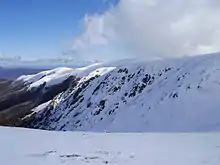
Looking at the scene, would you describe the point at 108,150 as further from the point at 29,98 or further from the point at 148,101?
the point at 29,98

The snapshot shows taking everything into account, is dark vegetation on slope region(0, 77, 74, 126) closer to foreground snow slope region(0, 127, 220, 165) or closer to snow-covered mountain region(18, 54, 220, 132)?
snow-covered mountain region(18, 54, 220, 132)

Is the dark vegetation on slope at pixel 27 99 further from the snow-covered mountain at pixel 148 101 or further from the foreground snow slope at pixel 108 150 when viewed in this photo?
the foreground snow slope at pixel 108 150

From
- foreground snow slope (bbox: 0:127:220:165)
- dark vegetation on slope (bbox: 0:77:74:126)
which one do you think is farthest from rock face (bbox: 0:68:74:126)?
foreground snow slope (bbox: 0:127:220:165)

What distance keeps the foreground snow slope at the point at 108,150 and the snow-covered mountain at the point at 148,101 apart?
16070 mm

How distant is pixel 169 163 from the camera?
922 centimetres

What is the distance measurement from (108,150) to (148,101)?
38553 millimetres

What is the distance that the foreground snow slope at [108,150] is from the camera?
31.5 feet

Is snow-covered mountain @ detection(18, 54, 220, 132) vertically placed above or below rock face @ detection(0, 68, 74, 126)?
above

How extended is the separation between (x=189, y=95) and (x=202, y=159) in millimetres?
35257

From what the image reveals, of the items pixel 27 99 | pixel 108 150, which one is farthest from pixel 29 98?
pixel 108 150

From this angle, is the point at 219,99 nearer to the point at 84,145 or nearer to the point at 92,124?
the point at 92,124

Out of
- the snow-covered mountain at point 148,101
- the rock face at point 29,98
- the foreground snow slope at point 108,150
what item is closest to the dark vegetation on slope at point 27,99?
the rock face at point 29,98

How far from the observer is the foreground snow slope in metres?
9.61

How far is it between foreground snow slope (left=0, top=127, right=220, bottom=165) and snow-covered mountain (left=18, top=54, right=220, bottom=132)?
16.1 m
